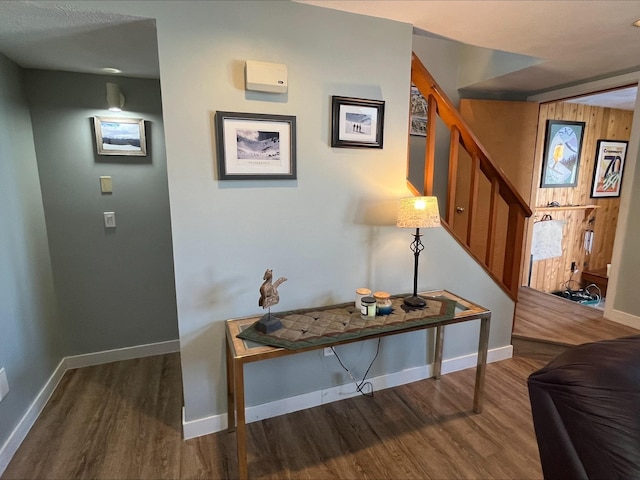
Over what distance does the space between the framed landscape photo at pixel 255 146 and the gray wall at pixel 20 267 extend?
1238mm

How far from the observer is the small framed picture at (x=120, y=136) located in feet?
7.76

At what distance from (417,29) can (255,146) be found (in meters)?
1.24

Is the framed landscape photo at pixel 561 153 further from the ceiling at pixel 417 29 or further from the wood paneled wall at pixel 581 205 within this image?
the ceiling at pixel 417 29

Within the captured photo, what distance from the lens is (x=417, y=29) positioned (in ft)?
6.80

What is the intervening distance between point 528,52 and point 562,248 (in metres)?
3.21

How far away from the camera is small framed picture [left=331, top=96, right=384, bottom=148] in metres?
1.92

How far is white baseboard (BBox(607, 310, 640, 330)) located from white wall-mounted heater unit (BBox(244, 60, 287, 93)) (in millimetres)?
3409

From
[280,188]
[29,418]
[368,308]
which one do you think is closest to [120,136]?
[280,188]

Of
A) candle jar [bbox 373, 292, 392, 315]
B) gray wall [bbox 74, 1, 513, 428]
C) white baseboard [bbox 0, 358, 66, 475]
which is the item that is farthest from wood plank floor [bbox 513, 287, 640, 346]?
white baseboard [bbox 0, 358, 66, 475]

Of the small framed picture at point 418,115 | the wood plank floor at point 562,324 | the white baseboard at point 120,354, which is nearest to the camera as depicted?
the white baseboard at point 120,354

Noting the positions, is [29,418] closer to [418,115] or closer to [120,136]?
[120,136]

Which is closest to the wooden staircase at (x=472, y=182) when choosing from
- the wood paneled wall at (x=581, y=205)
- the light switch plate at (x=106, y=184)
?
the wood paneled wall at (x=581, y=205)

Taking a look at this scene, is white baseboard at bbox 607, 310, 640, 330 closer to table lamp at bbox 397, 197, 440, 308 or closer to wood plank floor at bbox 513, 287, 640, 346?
wood plank floor at bbox 513, 287, 640, 346

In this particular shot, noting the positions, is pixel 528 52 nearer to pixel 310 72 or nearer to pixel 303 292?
pixel 310 72
